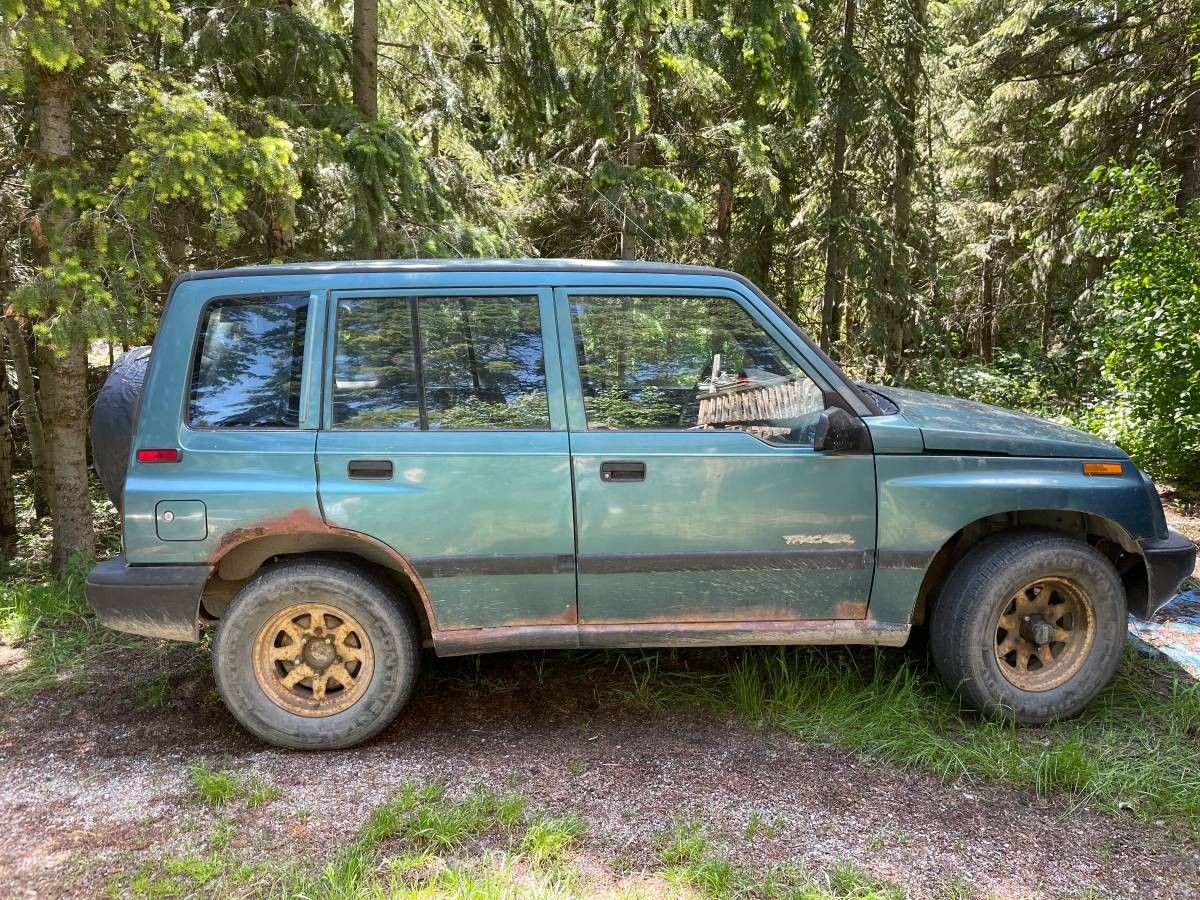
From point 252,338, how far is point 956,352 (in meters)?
15.4

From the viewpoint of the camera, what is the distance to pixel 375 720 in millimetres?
3408

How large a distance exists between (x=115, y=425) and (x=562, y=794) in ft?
8.13

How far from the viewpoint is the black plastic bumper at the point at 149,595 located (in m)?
3.27

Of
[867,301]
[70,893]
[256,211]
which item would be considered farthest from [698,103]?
[70,893]

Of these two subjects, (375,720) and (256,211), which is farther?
(256,211)

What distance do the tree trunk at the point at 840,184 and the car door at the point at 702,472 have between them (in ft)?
32.3

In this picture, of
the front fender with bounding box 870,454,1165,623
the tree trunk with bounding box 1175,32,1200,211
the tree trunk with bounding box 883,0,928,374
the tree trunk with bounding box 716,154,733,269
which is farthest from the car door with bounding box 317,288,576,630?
the tree trunk with bounding box 883,0,928,374

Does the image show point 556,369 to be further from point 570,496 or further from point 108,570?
point 108,570

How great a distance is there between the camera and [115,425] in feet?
11.9

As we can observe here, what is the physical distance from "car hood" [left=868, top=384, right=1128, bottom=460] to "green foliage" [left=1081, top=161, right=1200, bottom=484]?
3751mm

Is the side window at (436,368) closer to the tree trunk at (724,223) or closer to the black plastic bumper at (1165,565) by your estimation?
the black plastic bumper at (1165,565)

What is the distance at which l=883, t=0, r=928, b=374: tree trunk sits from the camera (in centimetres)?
1241

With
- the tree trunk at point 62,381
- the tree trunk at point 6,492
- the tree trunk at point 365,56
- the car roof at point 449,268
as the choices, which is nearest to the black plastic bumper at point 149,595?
the car roof at point 449,268

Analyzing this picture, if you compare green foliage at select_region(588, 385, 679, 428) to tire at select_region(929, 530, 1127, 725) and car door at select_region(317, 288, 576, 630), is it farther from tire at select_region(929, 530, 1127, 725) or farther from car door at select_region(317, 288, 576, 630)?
tire at select_region(929, 530, 1127, 725)
